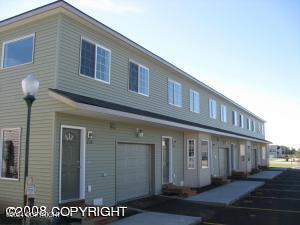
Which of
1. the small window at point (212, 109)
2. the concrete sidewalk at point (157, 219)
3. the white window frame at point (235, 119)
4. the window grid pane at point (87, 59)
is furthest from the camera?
the white window frame at point (235, 119)

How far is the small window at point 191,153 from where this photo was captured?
20.4m

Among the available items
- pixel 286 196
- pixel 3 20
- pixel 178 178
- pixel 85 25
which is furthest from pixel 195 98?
pixel 3 20

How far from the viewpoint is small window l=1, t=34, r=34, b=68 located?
12.2 m

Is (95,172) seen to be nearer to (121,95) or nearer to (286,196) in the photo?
(121,95)

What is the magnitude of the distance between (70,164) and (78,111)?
186 centimetres

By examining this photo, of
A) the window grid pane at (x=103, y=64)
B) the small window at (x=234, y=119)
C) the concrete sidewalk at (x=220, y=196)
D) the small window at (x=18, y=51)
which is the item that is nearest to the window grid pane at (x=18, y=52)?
the small window at (x=18, y=51)

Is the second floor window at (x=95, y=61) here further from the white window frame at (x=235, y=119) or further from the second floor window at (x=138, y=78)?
the white window frame at (x=235, y=119)

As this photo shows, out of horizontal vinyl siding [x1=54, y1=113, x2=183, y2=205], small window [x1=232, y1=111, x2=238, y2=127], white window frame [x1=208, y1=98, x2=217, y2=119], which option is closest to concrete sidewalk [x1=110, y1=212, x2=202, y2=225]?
horizontal vinyl siding [x1=54, y1=113, x2=183, y2=205]

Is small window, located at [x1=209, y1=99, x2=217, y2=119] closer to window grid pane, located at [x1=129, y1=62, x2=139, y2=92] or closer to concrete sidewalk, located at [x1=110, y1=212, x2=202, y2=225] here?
window grid pane, located at [x1=129, y1=62, x2=139, y2=92]

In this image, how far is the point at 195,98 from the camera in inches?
899

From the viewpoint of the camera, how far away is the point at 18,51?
12602 millimetres

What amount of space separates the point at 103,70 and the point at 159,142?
5.35m

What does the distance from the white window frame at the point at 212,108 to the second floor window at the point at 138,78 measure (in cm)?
1033

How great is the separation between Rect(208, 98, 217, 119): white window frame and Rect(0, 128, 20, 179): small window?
52.9 ft
